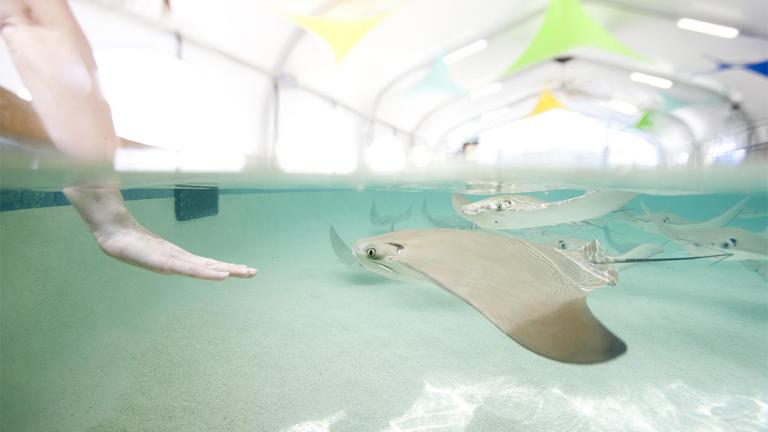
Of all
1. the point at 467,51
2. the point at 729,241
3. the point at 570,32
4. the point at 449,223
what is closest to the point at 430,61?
the point at 467,51

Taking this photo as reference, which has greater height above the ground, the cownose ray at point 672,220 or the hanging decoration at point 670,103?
the hanging decoration at point 670,103

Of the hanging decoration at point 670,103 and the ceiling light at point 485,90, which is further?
the ceiling light at point 485,90

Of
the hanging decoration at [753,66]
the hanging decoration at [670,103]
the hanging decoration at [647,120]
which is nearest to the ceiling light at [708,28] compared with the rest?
the hanging decoration at [753,66]

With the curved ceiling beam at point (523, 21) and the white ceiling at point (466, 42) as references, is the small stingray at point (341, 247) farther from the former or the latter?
the curved ceiling beam at point (523, 21)

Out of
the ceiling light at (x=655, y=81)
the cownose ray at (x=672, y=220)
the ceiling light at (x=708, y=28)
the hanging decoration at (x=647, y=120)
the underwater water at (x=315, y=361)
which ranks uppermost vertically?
the ceiling light at (x=708, y=28)

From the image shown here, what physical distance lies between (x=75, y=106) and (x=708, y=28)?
550 inches

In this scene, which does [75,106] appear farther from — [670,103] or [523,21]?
[670,103]

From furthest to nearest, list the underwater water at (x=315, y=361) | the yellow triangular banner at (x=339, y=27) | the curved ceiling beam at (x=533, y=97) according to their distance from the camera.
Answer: the curved ceiling beam at (x=533, y=97) → the yellow triangular banner at (x=339, y=27) → the underwater water at (x=315, y=361)

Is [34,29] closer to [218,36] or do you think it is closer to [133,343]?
[133,343]

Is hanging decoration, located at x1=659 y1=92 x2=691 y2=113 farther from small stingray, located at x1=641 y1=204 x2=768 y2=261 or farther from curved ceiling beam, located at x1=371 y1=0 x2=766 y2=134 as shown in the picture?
small stingray, located at x1=641 y1=204 x2=768 y2=261

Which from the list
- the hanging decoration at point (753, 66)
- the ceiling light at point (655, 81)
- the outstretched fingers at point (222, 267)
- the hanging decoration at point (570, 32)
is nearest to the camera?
A: the outstretched fingers at point (222, 267)

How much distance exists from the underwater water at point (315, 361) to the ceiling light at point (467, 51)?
28.2ft

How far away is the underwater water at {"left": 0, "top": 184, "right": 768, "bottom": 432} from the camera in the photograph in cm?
259

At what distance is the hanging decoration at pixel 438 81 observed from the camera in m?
10.8
